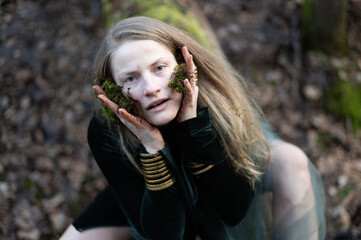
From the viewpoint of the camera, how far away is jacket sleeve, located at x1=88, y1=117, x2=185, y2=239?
185cm

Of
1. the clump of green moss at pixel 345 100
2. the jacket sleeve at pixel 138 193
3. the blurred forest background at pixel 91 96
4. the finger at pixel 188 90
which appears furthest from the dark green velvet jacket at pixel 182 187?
the clump of green moss at pixel 345 100

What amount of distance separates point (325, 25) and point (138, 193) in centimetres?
299

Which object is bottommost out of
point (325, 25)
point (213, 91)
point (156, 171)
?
point (325, 25)

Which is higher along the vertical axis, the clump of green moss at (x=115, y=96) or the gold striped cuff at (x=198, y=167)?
the clump of green moss at (x=115, y=96)

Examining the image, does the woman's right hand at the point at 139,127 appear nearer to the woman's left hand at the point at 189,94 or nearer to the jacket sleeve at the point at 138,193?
the jacket sleeve at the point at 138,193

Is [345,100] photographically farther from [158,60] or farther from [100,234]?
[100,234]

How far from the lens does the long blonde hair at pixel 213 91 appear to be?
71.2 inches

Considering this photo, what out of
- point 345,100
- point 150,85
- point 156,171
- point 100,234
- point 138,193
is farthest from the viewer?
point 345,100

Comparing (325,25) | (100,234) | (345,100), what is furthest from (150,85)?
(325,25)

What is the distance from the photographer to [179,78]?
5.61 ft

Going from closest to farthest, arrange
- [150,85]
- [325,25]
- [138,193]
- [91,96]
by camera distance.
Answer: [150,85] → [138,193] → [91,96] → [325,25]

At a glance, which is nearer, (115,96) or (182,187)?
(115,96)

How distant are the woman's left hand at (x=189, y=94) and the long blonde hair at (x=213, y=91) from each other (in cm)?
13

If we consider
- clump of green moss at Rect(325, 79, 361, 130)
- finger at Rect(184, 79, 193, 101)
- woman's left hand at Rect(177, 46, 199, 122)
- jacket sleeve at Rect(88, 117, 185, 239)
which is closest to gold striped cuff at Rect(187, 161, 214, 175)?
jacket sleeve at Rect(88, 117, 185, 239)
